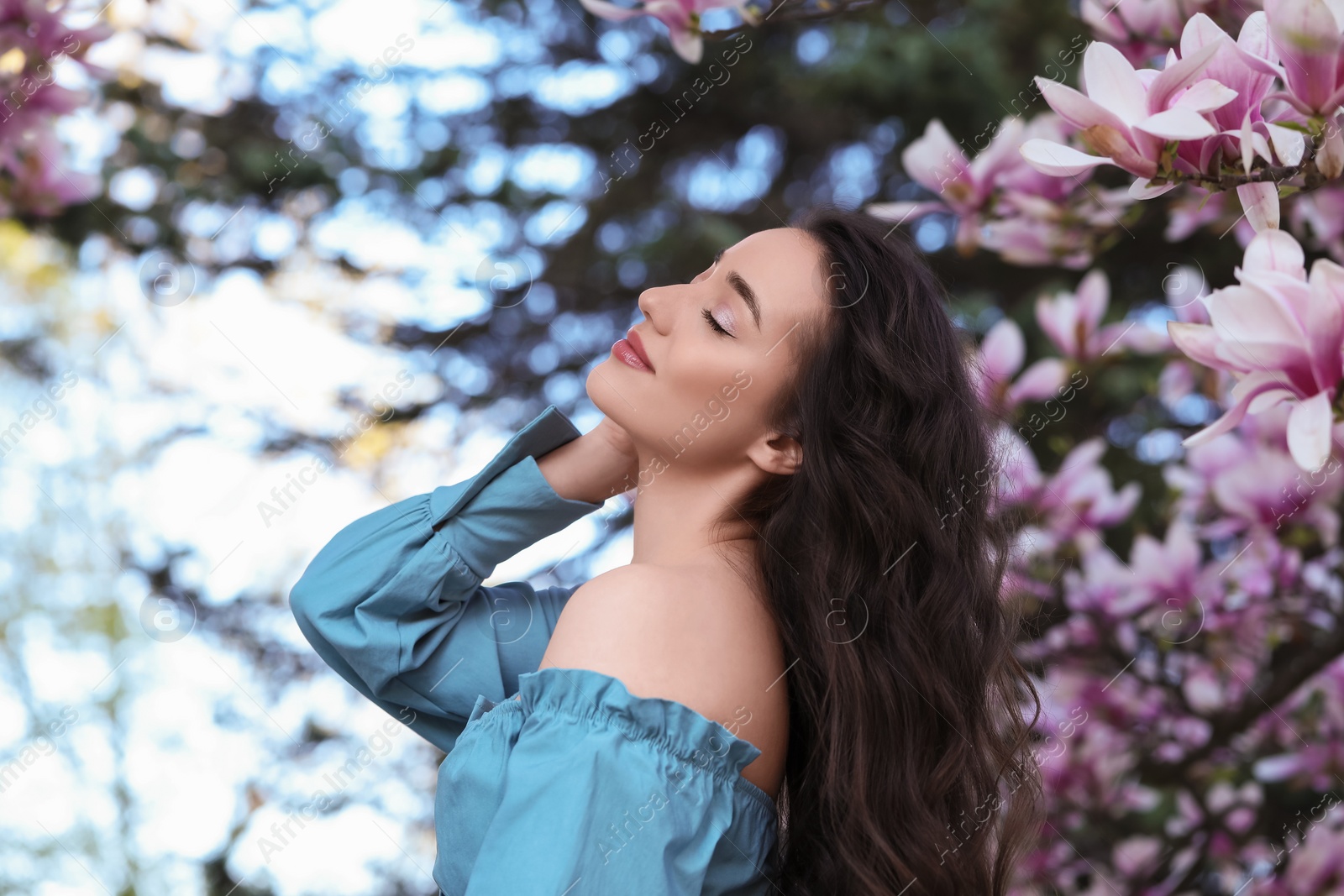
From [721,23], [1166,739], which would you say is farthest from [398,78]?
[1166,739]

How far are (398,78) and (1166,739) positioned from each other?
5.89ft

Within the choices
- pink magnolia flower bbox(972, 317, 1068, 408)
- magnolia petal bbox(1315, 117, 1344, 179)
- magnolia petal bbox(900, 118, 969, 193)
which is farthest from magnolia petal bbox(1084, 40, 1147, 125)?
pink magnolia flower bbox(972, 317, 1068, 408)

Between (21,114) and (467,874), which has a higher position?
(21,114)

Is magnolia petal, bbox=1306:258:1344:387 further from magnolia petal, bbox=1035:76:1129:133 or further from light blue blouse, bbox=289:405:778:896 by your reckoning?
light blue blouse, bbox=289:405:778:896

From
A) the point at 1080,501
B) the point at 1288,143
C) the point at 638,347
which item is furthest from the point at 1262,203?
the point at 1080,501

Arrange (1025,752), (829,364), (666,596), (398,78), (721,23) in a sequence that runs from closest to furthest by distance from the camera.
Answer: (666,596) → (829,364) → (1025,752) → (721,23) → (398,78)

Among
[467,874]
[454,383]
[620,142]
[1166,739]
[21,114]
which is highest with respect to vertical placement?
[21,114]

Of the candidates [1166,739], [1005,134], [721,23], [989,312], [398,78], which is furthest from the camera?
[398,78]

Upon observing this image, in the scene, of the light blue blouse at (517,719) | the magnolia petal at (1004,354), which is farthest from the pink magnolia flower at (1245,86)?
the magnolia petal at (1004,354)

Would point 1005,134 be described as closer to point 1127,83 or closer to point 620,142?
point 1127,83

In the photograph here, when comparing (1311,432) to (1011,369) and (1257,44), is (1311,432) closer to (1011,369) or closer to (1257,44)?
(1257,44)

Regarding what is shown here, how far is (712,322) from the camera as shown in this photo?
1.02 meters

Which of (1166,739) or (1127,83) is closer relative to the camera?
(1127,83)

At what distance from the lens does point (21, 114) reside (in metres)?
1.64
